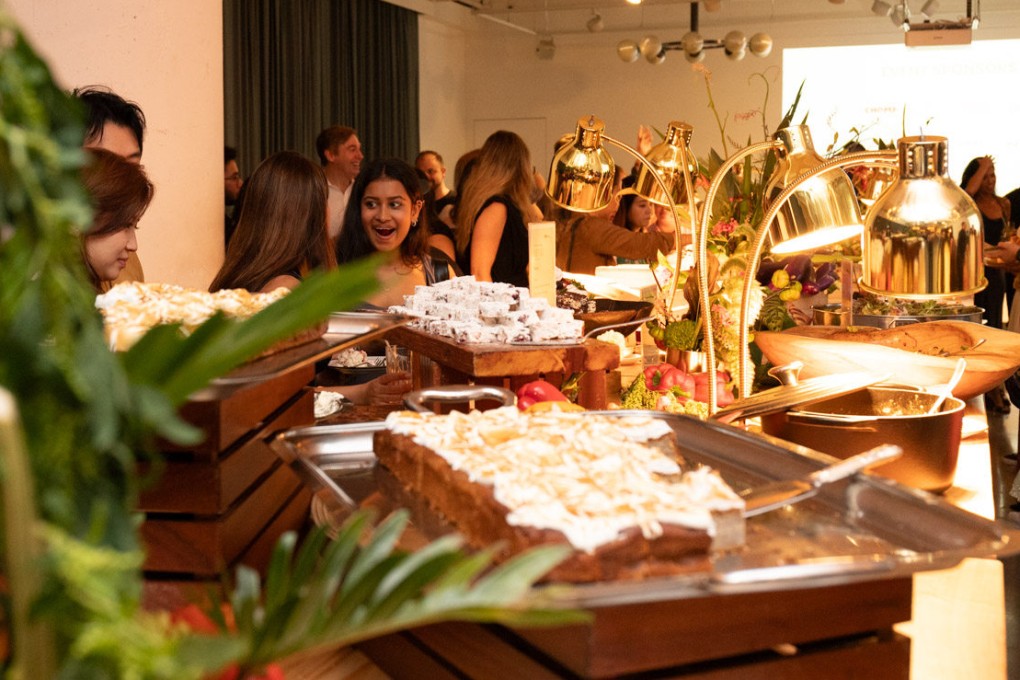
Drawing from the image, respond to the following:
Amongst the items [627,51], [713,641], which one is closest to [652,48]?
[627,51]

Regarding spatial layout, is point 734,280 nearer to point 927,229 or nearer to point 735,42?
point 927,229

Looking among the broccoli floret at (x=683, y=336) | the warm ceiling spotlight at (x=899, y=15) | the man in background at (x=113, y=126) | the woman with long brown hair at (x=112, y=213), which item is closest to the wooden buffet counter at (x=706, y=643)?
the woman with long brown hair at (x=112, y=213)

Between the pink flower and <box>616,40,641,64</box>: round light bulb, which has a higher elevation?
<box>616,40,641,64</box>: round light bulb

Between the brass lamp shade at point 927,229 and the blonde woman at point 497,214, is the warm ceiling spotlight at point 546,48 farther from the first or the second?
the brass lamp shade at point 927,229

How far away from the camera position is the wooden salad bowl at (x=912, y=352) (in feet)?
7.79

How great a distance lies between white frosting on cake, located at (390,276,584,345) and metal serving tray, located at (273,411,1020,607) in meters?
1.07

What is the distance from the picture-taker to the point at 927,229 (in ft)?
5.20

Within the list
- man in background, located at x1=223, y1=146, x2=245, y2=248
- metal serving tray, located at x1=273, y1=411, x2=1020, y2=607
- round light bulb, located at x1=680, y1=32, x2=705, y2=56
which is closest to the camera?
metal serving tray, located at x1=273, y1=411, x2=1020, y2=607

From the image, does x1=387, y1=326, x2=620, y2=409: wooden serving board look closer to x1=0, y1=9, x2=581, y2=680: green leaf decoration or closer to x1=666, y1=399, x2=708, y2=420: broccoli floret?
x1=666, y1=399, x2=708, y2=420: broccoli floret

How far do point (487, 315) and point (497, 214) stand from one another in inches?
82.2

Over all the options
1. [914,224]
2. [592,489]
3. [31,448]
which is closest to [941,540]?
[592,489]

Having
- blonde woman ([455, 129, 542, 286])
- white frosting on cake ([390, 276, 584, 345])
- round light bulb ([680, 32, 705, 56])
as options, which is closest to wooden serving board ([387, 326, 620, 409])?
white frosting on cake ([390, 276, 584, 345])

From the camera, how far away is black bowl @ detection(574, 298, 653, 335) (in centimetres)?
346

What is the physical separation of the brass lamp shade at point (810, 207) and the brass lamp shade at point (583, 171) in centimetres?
76
